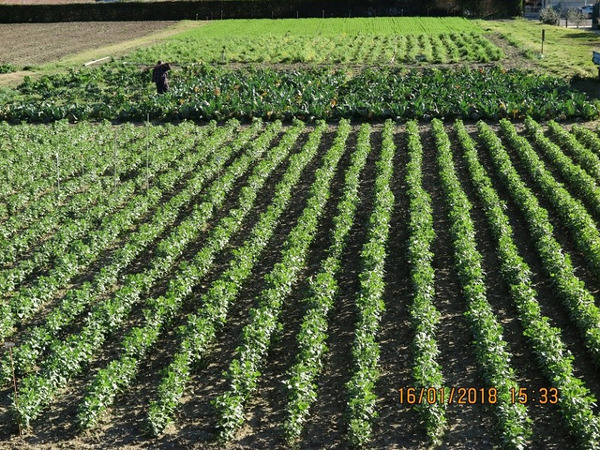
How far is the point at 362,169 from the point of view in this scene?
21.1m

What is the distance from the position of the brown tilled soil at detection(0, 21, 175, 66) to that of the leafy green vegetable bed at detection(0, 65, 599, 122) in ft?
35.8

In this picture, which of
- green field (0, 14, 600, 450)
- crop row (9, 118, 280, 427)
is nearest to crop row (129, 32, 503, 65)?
green field (0, 14, 600, 450)

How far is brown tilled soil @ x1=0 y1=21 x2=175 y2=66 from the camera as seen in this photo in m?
43.6

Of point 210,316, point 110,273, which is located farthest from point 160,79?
point 210,316

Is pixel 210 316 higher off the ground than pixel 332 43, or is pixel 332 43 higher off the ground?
pixel 332 43

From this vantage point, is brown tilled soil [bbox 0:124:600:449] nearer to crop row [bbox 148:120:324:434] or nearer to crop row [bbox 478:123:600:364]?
crop row [bbox 148:120:324:434]

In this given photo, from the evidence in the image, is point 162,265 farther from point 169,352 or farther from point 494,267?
point 494,267

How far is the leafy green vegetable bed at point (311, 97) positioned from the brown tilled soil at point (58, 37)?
10.9m

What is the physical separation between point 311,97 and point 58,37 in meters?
30.6

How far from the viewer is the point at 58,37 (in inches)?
2064

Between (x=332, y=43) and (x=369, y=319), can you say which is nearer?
(x=369, y=319)

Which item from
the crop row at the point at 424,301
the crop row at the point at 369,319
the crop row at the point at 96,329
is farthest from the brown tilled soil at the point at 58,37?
the crop row at the point at 369,319

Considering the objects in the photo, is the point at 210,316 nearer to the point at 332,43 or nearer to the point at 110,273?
the point at 110,273

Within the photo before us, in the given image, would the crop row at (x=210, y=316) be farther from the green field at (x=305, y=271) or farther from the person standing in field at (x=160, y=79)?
the person standing in field at (x=160, y=79)
